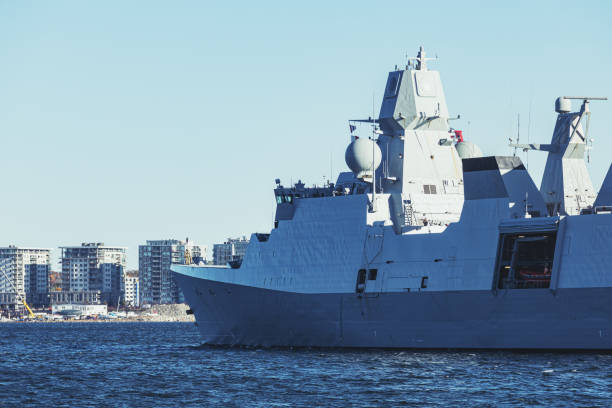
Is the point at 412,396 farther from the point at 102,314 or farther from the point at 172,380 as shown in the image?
the point at 102,314

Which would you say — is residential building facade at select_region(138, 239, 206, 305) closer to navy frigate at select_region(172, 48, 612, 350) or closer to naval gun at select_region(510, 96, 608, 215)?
navy frigate at select_region(172, 48, 612, 350)

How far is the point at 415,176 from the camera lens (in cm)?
3769

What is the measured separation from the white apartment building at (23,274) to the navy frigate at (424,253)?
130m

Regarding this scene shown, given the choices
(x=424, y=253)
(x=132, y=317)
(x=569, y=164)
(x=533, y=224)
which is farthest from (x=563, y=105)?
(x=132, y=317)

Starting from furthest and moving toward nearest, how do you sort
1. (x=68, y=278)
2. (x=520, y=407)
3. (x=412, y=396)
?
(x=68, y=278) < (x=412, y=396) < (x=520, y=407)

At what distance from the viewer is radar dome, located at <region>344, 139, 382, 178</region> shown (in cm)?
3700

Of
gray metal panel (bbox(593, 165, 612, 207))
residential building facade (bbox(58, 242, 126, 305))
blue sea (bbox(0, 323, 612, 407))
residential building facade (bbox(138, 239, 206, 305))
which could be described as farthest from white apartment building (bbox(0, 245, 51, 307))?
gray metal panel (bbox(593, 165, 612, 207))

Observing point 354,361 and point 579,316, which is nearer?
point 579,316

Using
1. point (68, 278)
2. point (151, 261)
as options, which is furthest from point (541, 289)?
point (68, 278)

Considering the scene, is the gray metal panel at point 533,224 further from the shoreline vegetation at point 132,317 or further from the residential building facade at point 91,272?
the residential building facade at point 91,272

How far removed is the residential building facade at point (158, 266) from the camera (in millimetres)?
146875

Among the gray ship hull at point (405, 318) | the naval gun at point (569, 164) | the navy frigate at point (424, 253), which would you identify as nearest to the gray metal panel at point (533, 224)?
the navy frigate at point (424, 253)

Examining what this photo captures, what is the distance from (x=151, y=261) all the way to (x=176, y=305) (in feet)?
41.4

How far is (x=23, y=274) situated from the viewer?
16862 cm
